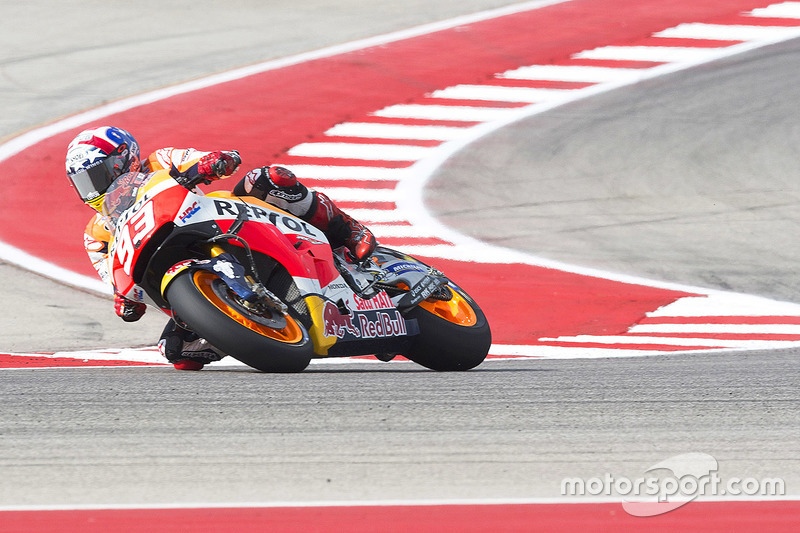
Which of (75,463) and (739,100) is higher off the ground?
(75,463)

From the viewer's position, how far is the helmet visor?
681 cm

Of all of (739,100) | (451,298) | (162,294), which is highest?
(162,294)

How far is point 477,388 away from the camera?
19.1ft

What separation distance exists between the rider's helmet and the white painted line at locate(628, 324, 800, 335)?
453 centimetres

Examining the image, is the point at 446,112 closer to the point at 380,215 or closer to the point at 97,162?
the point at 380,215

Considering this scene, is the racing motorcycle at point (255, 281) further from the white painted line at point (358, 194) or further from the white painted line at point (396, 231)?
the white painted line at point (358, 194)

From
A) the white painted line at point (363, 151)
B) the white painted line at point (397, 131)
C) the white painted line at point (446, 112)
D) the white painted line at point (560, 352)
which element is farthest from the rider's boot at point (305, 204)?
the white painted line at point (446, 112)

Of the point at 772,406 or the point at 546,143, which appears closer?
the point at 772,406

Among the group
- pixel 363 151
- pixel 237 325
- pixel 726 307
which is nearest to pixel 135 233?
pixel 237 325

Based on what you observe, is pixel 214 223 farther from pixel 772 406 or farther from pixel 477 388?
pixel 772 406

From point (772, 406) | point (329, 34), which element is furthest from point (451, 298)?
point (329, 34)

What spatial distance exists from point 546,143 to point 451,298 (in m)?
8.86

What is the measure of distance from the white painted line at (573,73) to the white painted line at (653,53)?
633mm

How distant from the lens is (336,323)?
257 inches
